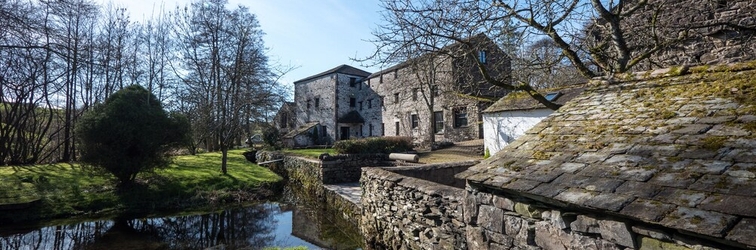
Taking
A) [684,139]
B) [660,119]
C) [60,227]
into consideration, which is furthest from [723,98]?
[60,227]

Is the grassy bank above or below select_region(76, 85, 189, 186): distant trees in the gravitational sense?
below

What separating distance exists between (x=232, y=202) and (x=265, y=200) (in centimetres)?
120

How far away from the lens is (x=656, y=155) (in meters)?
2.76

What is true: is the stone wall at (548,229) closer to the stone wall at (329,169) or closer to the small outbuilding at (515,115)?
the stone wall at (329,169)

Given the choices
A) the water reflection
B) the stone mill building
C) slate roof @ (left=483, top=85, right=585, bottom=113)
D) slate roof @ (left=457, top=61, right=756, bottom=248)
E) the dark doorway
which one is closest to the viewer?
slate roof @ (left=457, top=61, right=756, bottom=248)

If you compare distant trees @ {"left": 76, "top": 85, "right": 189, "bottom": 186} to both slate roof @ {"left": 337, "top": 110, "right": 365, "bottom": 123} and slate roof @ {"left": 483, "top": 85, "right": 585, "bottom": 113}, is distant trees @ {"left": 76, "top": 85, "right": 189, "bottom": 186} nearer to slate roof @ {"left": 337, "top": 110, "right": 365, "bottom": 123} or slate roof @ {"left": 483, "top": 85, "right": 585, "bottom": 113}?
slate roof @ {"left": 483, "top": 85, "right": 585, "bottom": 113}

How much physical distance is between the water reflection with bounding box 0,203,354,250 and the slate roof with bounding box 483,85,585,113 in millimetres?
8594

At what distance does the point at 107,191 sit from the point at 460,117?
1983cm

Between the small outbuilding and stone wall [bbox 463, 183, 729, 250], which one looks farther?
the small outbuilding

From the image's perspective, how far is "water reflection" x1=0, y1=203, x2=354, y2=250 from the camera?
8.22 meters

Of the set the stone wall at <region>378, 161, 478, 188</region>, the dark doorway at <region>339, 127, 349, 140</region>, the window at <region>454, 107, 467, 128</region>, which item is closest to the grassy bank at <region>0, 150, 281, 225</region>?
the stone wall at <region>378, 161, 478, 188</region>

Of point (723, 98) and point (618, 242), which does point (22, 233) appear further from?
point (723, 98)

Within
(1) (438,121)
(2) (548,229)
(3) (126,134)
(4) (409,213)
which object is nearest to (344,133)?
(1) (438,121)

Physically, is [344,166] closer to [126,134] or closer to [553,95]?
[126,134]
